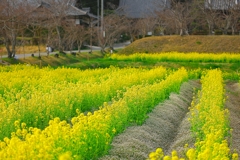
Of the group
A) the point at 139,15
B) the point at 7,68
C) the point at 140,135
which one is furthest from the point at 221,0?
the point at 140,135

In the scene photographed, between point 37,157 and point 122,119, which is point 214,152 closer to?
point 37,157

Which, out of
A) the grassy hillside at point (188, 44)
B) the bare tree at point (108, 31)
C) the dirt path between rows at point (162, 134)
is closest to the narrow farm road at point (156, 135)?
the dirt path between rows at point (162, 134)

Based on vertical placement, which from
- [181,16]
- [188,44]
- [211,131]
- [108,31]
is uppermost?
[181,16]

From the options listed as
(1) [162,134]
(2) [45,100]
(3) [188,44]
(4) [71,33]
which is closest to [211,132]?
(1) [162,134]

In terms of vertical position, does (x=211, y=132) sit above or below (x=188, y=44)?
below

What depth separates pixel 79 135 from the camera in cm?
623

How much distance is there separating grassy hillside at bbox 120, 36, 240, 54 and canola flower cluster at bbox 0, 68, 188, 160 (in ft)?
73.5

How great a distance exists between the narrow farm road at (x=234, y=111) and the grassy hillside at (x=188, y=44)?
11.8 m

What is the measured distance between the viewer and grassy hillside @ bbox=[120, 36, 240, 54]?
32156mm

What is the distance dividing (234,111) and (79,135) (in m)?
7.86

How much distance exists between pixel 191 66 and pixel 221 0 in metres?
20.9

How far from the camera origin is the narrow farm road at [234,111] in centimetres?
909

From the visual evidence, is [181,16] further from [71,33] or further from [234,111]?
[234,111]

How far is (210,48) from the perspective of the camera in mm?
32312
